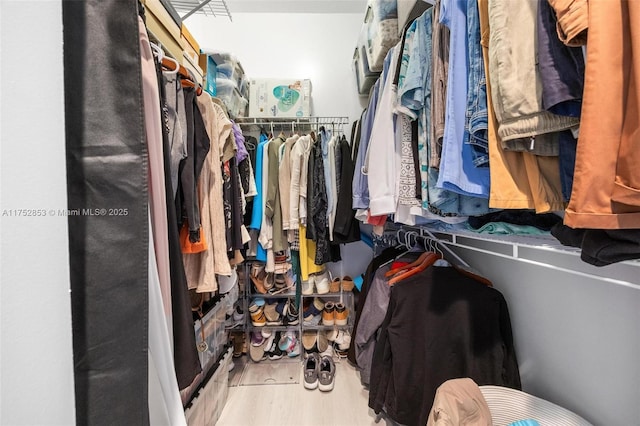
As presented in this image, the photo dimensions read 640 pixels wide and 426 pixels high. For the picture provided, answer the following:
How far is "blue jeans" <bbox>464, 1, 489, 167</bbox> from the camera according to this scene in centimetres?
55

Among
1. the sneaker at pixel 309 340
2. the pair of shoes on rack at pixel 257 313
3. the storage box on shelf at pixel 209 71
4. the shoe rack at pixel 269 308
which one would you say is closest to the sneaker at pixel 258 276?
the shoe rack at pixel 269 308

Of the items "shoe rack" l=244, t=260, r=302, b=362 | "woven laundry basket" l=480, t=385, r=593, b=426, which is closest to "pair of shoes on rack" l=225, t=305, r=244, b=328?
"shoe rack" l=244, t=260, r=302, b=362

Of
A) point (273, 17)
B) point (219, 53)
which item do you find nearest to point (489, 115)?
point (219, 53)

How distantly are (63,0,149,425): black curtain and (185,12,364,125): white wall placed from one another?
1795mm

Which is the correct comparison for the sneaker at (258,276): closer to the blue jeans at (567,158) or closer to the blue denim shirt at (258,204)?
the blue denim shirt at (258,204)

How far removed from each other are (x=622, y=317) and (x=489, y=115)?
68 centimetres

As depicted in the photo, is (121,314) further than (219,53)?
No

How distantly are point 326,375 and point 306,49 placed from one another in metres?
2.49

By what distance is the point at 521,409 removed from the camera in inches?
30.4

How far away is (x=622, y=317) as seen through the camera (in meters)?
0.65

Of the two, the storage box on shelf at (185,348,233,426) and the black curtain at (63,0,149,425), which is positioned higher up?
the black curtain at (63,0,149,425)

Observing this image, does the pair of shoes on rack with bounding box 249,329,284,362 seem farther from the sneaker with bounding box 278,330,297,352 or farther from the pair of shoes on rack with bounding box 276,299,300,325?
the pair of shoes on rack with bounding box 276,299,300,325

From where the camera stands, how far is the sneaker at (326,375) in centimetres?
152

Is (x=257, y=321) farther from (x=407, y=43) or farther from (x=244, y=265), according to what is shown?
(x=407, y=43)
